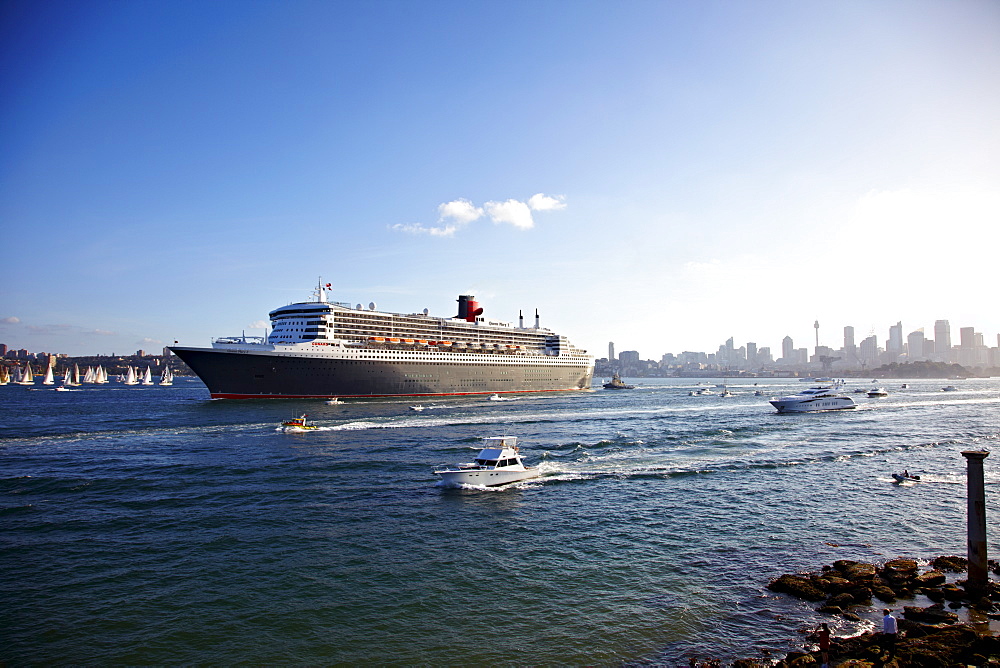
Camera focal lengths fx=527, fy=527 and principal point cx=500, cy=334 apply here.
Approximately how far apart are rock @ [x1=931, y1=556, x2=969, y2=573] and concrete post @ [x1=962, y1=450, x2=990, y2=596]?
1.69 m

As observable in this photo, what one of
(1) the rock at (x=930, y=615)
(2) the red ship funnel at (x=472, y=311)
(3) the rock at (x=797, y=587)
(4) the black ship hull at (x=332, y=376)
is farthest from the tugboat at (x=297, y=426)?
(2) the red ship funnel at (x=472, y=311)

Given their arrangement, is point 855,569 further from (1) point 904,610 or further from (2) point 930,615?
(2) point 930,615

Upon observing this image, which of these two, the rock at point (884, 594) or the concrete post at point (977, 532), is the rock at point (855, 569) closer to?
the rock at point (884, 594)

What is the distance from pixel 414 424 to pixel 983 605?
1463 inches

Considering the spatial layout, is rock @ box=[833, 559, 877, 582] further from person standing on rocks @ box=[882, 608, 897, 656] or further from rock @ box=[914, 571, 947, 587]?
person standing on rocks @ box=[882, 608, 897, 656]

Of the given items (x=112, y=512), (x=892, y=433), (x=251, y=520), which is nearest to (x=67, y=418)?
(x=112, y=512)

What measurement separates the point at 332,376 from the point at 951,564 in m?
60.4

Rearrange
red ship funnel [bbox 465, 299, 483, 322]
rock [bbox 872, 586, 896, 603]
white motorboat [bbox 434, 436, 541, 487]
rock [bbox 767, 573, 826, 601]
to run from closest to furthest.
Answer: rock [bbox 872, 586, 896, 603] → rock [bbox 767, 573, 826, 601] → white motorboat [bbox 434, 436, 541, 487] → red ship funnel [bbox 465, 299, 483, 322]

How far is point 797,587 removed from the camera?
13.5 meters

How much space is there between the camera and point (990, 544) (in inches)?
670

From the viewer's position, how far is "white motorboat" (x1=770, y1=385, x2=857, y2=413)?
6025cm

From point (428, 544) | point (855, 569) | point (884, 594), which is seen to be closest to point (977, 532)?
point (884, 594)

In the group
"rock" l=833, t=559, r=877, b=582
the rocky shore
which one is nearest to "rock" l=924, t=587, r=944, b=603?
the rocky shore

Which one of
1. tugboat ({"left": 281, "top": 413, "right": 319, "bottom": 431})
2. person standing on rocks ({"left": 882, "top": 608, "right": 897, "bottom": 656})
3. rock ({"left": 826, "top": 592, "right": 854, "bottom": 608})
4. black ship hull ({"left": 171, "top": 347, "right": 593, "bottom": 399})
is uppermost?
black ship hull ({"left": 171, "top": 347, "right": 593, "bottom": 399})
